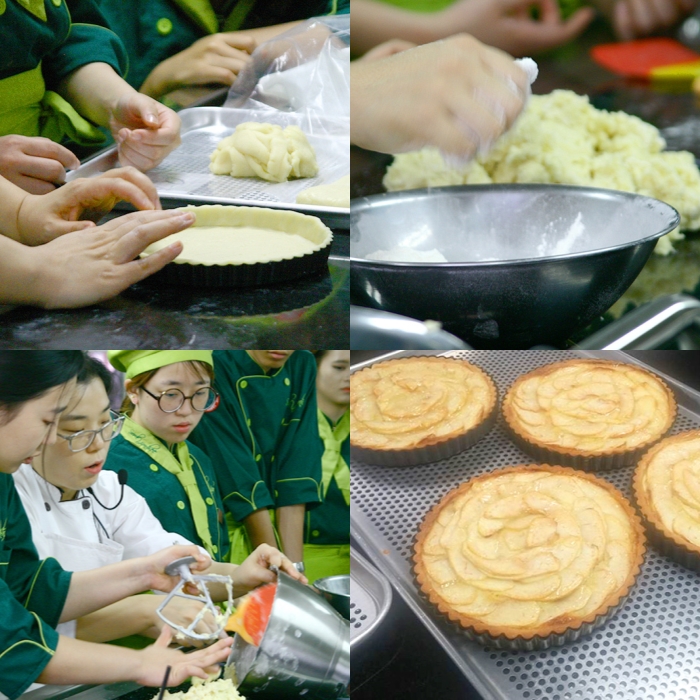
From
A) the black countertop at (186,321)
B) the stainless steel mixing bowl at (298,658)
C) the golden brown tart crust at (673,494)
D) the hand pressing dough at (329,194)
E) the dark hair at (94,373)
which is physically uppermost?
the hand pressing dough at (329,194)

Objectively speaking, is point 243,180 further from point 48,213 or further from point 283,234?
point 48,213

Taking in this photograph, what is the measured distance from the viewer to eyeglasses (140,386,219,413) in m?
0.88

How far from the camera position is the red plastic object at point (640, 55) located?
25.6 inches

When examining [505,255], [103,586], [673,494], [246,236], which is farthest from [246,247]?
[673,494]

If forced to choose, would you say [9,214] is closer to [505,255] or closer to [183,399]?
[183,399]

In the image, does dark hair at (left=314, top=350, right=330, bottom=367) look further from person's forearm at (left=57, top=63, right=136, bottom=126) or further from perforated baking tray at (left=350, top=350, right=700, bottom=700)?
person's forearm at (left=57, top=63, right=136, bottom=126)

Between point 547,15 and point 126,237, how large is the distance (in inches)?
18.8

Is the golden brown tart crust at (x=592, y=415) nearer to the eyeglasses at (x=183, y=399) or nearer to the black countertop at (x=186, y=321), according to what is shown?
the black countertop at (x=186, y=321)

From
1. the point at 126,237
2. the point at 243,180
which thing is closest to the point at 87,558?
the point at 126,237

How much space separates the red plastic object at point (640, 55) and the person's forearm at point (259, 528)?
0.63 meters

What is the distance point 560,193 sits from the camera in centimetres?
69

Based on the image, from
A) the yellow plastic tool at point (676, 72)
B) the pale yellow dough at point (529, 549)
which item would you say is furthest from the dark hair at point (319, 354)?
the yellow plastic tool at point (676, 72)

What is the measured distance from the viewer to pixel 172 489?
0.89 m

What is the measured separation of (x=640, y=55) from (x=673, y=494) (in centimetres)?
46
